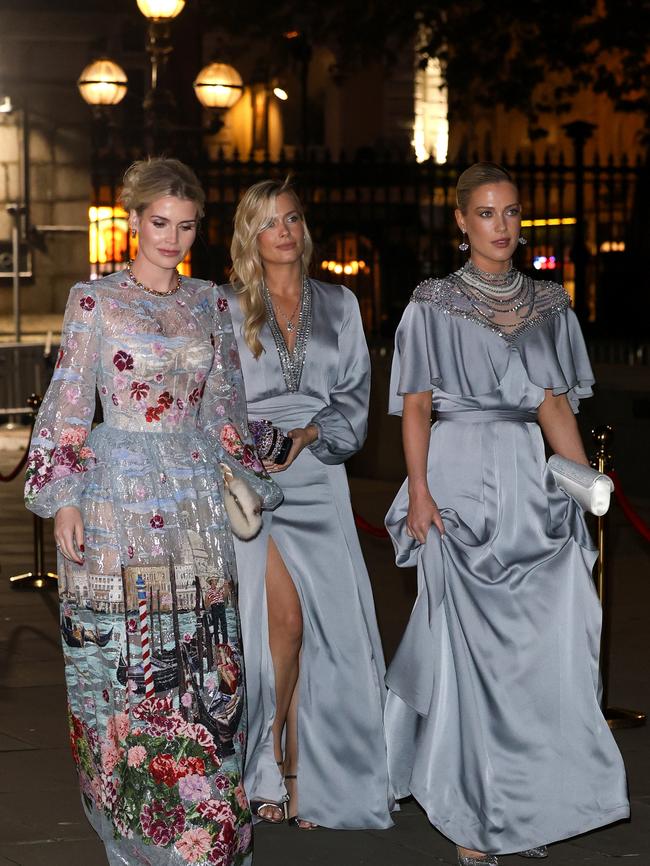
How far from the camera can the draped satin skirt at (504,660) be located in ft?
16.6

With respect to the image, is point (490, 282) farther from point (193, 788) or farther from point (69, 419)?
point (193, 788)

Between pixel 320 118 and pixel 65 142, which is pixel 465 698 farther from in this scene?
pixel 320 118

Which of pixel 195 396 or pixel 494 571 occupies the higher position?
pixel 195 396

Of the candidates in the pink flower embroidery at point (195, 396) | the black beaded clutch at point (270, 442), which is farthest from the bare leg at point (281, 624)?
the pink flower embroidery at point (195, 396)

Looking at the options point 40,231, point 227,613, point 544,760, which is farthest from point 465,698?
point 40,231

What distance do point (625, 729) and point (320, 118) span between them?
133 feet

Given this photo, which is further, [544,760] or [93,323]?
[544,760]

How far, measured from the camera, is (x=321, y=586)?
218 inches

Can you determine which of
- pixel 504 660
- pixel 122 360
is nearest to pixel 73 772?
pixel 504 660

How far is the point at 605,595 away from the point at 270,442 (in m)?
2.44

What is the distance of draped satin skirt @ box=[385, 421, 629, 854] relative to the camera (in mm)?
5055

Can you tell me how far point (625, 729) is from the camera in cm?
679

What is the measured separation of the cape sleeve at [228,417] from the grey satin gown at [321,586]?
0.60m

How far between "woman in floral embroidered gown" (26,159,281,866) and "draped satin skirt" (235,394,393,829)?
793 mm
